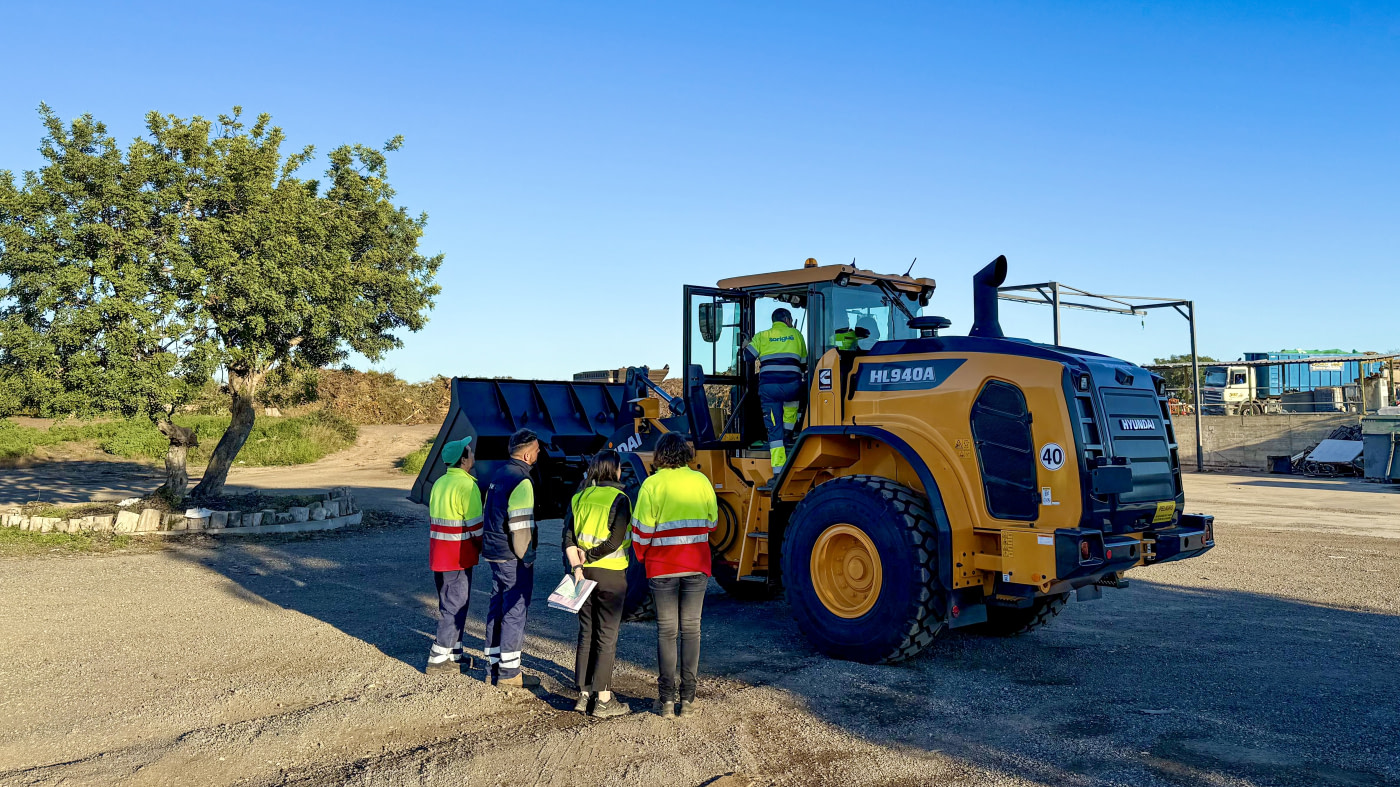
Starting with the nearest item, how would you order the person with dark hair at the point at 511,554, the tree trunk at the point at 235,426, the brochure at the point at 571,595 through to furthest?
the brochure at the point at 571,595
the person with dark hair at the point at 511,554
the tree trunk at the point at 235,426

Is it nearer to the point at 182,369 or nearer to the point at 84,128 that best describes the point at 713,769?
the point at 182,369

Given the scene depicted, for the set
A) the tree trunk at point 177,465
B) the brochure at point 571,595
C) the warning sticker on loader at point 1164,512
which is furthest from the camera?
the tree trunk at point 177,465

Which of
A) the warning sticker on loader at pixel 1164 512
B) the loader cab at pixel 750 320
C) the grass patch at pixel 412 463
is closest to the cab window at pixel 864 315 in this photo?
the loader cab at pixel 750 320

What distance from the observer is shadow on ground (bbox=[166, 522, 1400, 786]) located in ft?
16.4

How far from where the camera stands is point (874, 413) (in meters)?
7.07

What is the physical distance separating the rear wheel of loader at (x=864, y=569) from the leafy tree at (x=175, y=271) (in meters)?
10.1

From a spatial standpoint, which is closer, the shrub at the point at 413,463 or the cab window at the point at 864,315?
the cab window at the point at 864,315

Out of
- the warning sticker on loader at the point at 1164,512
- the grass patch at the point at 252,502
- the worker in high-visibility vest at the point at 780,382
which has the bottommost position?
the grass patch at the point at 252,502

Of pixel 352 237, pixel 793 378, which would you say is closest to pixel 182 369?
pixel 352 237

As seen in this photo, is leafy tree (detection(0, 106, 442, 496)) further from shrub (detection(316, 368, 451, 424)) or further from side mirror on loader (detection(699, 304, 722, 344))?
shrub (detection(316, 368, 451, 424))

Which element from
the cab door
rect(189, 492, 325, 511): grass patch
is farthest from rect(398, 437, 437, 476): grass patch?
the cab door

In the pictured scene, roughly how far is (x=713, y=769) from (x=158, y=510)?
480 inches

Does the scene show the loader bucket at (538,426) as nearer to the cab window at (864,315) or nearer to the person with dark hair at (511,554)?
the cab window at (864,315)

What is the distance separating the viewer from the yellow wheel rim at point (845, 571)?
6.69m
